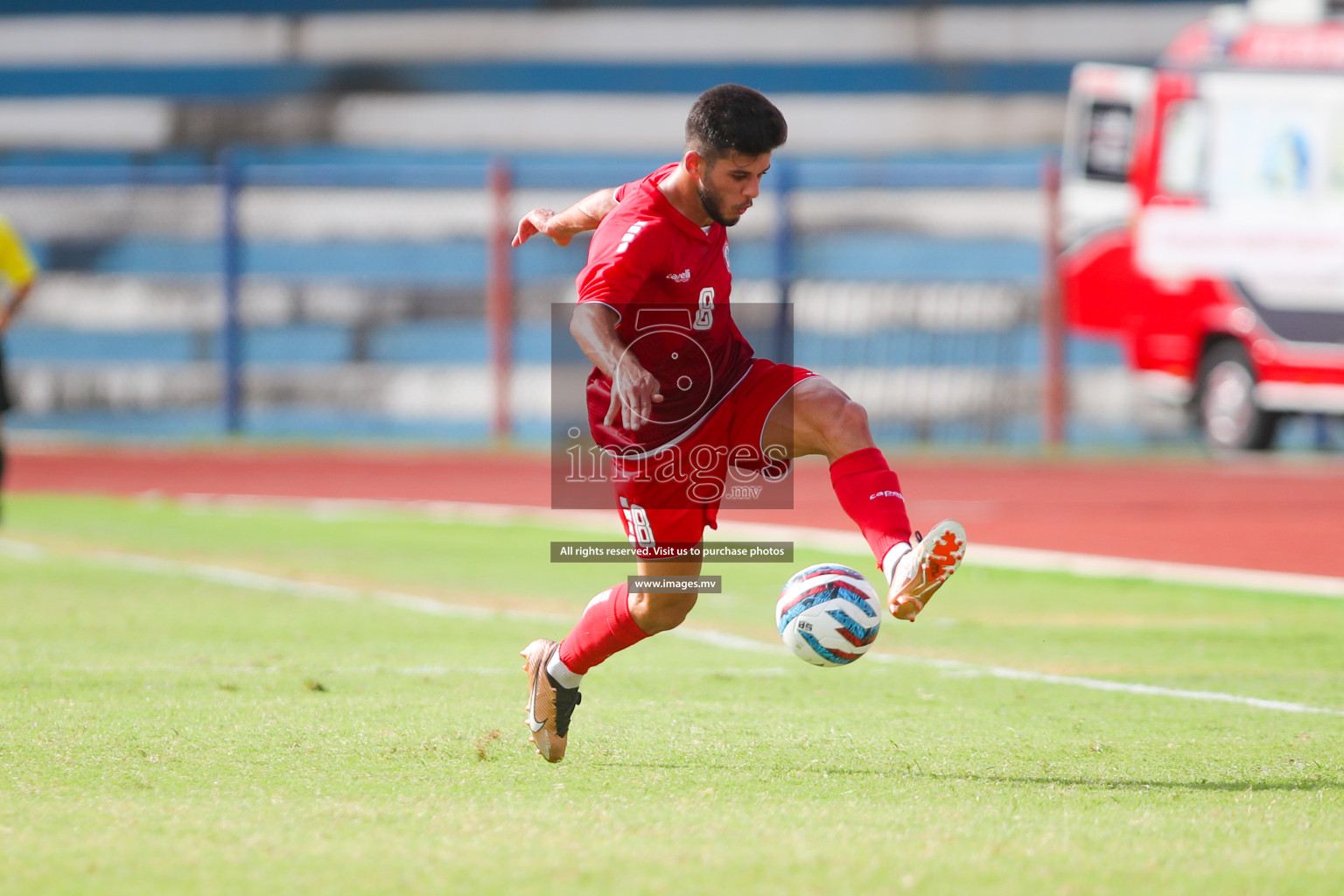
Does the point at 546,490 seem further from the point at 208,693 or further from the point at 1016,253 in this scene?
the point at 208,693

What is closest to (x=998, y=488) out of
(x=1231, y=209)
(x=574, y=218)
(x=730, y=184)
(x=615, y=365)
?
(x=1231, y=209)

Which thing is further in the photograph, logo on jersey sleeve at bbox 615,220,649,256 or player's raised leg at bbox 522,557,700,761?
player's raised leg at bbox 522,557,700,761

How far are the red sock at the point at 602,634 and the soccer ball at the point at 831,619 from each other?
510mm

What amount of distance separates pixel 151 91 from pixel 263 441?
5.72m

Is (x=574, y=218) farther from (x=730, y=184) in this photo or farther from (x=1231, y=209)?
(x=1231, y=209)

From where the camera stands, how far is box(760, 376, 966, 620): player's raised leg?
492 cm

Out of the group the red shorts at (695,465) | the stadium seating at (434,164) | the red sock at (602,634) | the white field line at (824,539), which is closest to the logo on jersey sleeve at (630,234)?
the red shorts at (695,465)

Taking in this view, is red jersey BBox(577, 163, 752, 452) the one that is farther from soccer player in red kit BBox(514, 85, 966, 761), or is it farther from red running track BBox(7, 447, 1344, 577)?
red running track BBox(7, 447, 1344, 577)

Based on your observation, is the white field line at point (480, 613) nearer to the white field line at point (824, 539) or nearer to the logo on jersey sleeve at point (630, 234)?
the logo on jersey sleeve at point (630, 234)

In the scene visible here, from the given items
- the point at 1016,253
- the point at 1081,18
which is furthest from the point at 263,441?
the point at 1081,18

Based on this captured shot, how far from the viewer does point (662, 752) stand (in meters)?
5.42

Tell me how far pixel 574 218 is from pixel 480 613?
12.0 ft

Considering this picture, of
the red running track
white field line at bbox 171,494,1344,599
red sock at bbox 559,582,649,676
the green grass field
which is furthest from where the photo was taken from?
the red running track

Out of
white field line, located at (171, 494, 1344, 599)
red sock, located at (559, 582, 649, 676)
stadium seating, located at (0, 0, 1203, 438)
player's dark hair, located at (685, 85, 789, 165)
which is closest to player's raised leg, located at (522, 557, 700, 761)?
red sock, located at (559, 582, 649, 676)
